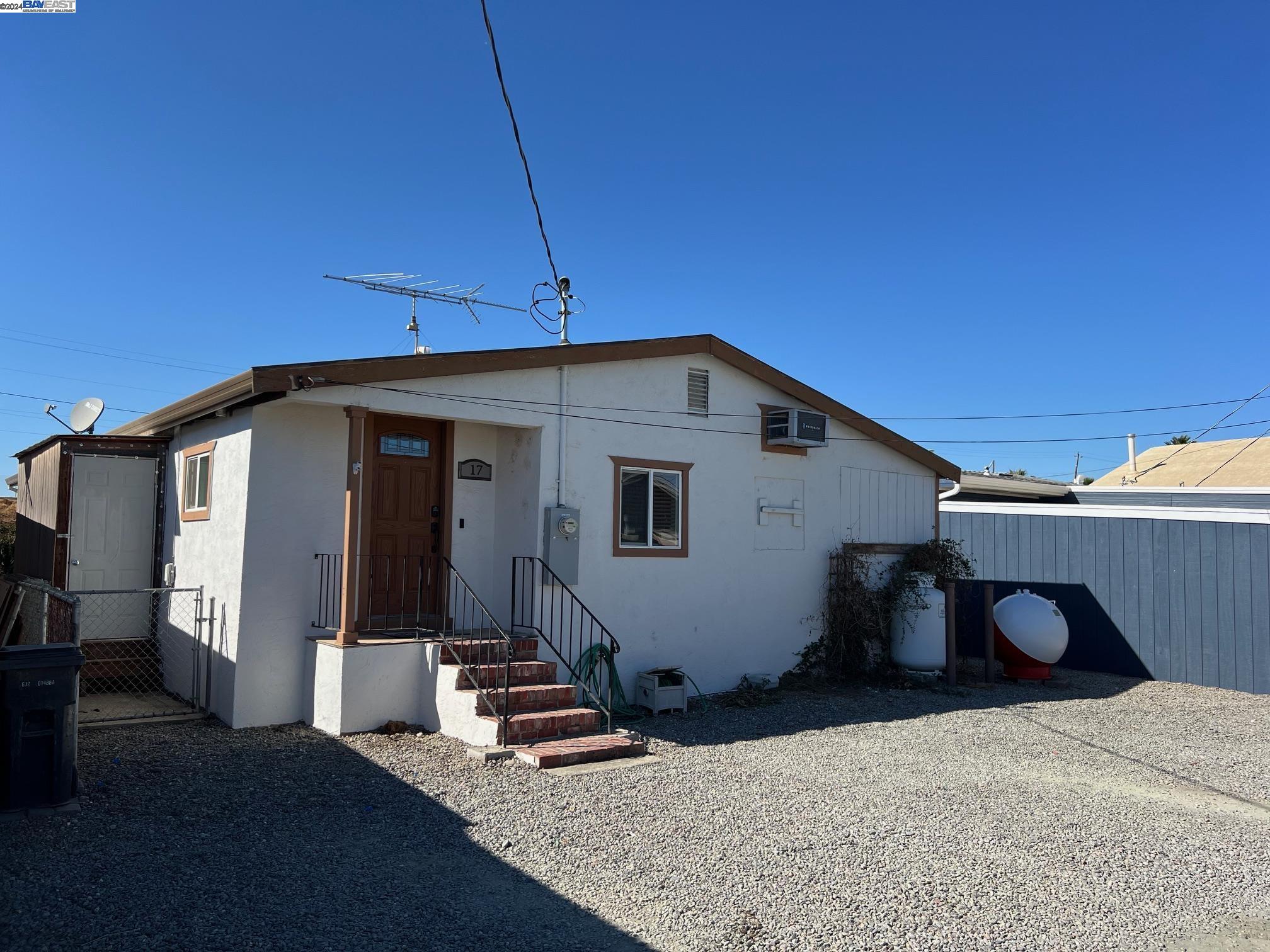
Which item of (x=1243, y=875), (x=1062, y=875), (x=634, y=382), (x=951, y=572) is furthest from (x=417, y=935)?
(x=951, y=572)

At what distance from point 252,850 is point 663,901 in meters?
2.38

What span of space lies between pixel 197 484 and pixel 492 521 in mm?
3176

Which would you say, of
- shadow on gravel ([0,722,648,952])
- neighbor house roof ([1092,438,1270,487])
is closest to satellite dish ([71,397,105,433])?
shadow on gravel ([0,722,648,952])

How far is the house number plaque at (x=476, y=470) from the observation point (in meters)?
9.55

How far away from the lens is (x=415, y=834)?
17.8 feet

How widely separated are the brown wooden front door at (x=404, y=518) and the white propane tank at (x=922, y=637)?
6.15 metres

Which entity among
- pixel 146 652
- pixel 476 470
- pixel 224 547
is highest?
pixel 476 470

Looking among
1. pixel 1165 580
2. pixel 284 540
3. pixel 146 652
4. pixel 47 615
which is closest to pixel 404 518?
pixel 284 540

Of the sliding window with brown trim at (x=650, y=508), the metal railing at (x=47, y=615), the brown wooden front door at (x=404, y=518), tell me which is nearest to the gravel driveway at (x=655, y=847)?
the metal railing at (x=47, y=615)

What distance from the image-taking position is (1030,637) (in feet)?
39.7

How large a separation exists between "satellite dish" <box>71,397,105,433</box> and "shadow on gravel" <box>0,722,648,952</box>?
242 inches

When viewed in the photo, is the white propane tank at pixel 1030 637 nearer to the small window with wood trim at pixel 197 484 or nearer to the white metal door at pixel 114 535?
the small window with wood trim at pixel 197 484

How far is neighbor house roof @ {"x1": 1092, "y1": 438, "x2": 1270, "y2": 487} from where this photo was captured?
20578 millimetres

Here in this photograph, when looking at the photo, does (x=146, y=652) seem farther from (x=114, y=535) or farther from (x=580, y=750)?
(x=580, y=750)
